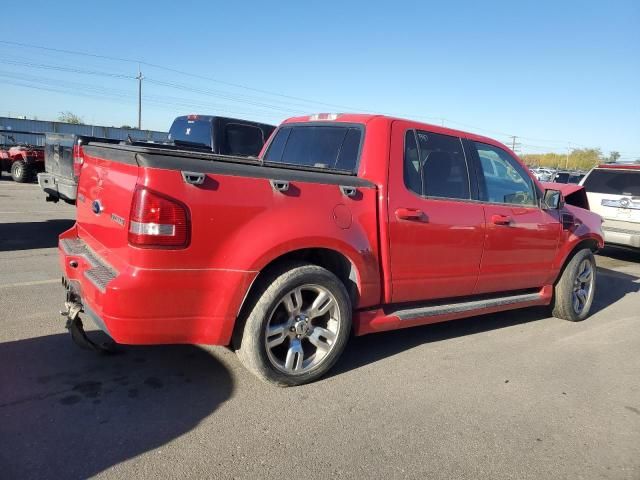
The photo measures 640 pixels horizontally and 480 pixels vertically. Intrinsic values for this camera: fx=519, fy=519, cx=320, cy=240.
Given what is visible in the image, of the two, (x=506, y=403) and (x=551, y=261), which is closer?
(x=506, y=403)

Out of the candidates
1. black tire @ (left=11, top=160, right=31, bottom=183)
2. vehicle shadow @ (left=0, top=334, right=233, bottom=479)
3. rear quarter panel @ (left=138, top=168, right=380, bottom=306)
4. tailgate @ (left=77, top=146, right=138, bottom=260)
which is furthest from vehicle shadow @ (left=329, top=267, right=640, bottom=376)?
black tire @ (left=11, top=160, right=31, bottom=183)

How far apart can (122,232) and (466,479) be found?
7.65 ft

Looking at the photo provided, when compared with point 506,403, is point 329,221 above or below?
above

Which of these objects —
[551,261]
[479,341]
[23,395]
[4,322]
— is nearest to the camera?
[23,395]

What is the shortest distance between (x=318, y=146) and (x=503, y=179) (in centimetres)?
183

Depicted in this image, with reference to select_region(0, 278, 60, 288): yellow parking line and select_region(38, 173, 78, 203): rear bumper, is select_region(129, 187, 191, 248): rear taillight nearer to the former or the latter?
select_region(0, 278, 60, 288): yellow parking line

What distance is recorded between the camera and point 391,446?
2957 mm

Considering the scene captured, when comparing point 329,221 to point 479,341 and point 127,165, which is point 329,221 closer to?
point 127,165

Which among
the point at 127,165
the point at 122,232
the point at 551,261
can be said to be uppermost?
the point at 127,165

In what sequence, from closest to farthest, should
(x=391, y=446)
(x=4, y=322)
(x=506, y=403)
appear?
(x=391, y=446), (x=506, y=403), (x=4, y=322)

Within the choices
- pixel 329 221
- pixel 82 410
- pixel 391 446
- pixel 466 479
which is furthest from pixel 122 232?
pixel 466 479

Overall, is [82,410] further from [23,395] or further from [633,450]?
[633,450]

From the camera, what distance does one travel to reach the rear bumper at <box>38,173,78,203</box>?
25.0 ft

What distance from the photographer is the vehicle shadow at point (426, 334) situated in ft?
13.9
